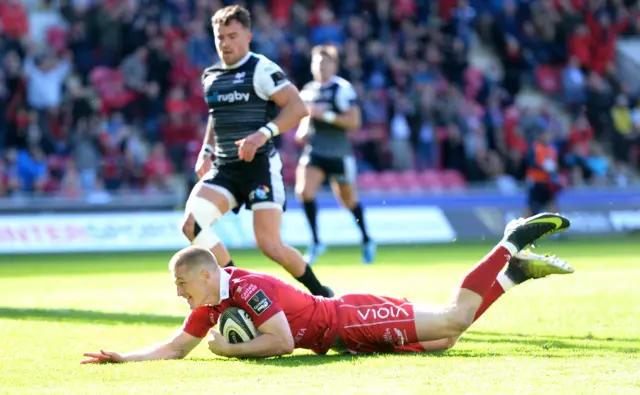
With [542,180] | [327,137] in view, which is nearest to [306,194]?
[327,137]

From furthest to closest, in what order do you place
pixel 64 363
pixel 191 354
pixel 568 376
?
pixel 191 354 → pixel 64 363 → pixel 568 376

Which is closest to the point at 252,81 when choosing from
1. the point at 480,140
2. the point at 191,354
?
the point at 191,354

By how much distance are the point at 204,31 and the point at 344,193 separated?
8.66 meters

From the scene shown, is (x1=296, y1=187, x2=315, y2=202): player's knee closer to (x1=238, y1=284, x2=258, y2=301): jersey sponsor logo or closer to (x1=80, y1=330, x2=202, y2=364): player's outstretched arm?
(x1=80, y1=330, x2=202, y2=364): player's outstretched arm

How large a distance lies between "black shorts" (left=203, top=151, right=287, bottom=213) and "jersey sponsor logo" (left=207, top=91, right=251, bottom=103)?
1.62 ft

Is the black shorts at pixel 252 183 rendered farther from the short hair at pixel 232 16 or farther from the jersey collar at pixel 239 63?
the short hair at pixel 232 16

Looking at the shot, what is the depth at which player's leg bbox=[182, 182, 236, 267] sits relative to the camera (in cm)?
909

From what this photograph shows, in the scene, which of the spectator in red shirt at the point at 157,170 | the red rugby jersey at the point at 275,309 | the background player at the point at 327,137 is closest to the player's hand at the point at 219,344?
the red rugby jersey at the point at 275,309

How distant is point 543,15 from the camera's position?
2836 cm

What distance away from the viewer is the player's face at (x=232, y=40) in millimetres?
9172

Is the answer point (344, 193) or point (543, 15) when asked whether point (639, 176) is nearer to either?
point (543, 15)

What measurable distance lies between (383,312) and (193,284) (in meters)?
1.21

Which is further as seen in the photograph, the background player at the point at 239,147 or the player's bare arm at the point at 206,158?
the player's bare arm at the point at 206,158

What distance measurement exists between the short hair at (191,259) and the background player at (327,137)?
838cm
